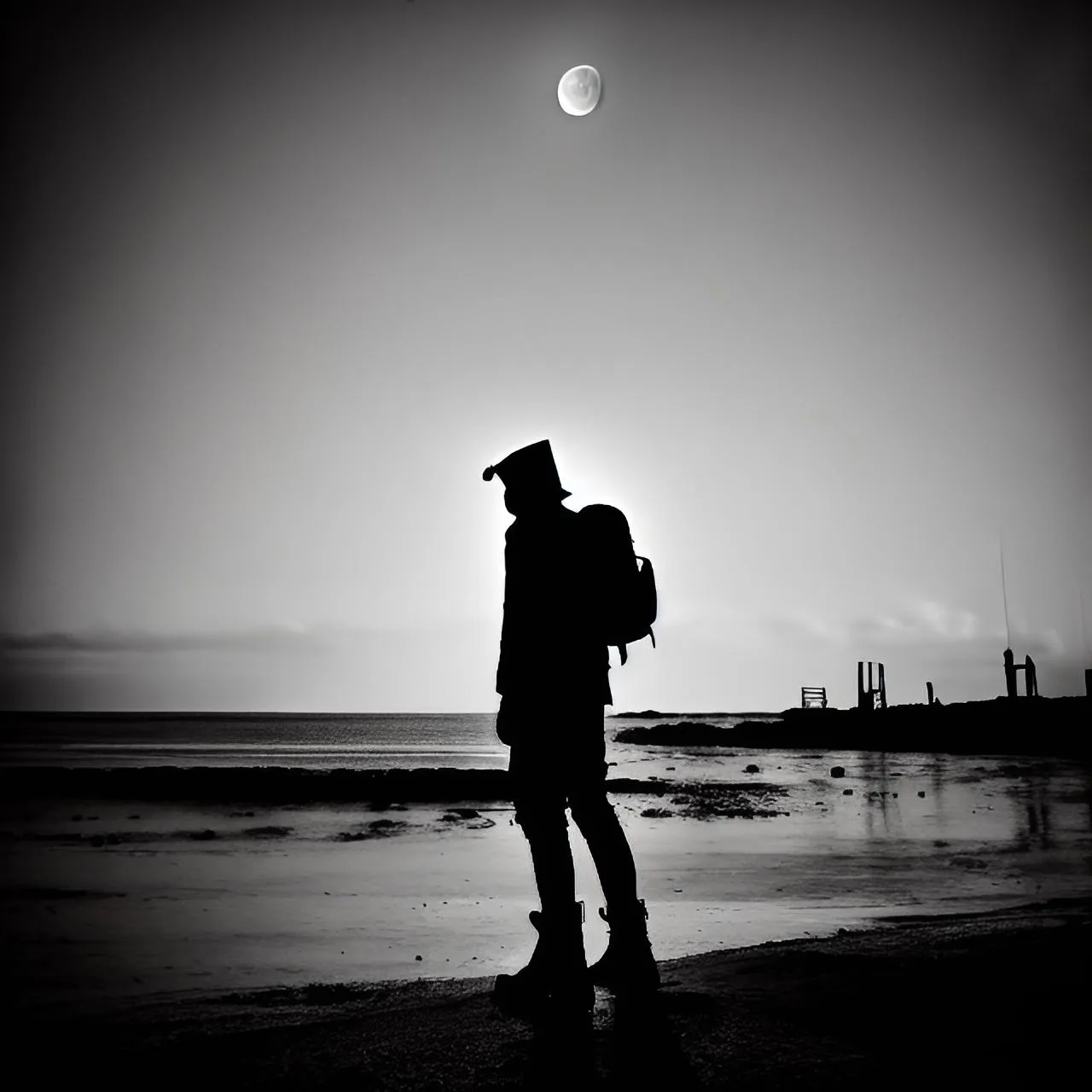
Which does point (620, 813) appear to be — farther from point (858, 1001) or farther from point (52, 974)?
point (858, 1001)

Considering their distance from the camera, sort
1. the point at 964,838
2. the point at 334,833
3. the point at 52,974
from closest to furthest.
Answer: the point at 52,974 → the point at 964,838 → the point at 334,833

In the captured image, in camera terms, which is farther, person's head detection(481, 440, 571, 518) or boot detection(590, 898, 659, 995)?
person's head detection(481, 440, 571, 518)

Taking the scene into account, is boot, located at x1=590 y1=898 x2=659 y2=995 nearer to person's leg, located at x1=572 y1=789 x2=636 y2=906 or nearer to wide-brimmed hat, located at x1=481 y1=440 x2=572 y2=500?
person's leg, located at x1=572 y1=789 x2=636 y2=906

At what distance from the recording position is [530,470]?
3.62 metres

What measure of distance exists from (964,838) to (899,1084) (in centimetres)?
956

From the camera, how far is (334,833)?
13312 millimetres

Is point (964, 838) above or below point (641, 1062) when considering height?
below

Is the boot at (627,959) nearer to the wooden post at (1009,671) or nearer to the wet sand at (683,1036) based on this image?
the wet sand at (683,1036)

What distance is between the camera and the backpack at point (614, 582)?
333 cm

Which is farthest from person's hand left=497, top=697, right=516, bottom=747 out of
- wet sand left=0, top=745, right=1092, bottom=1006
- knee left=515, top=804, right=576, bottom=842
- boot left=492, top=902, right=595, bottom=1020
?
wet sand left=0, top=745, right=1092, bottom=1006

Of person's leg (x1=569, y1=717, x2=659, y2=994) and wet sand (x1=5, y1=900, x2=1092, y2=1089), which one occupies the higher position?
person's leg (x1=569, y1=717, x2=659, y2=994)

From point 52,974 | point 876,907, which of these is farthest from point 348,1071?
point 876,907

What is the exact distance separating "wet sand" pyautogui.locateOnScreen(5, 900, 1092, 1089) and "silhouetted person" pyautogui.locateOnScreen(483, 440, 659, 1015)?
6.6 inches

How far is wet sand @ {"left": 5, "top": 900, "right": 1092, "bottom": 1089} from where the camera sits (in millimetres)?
2389
